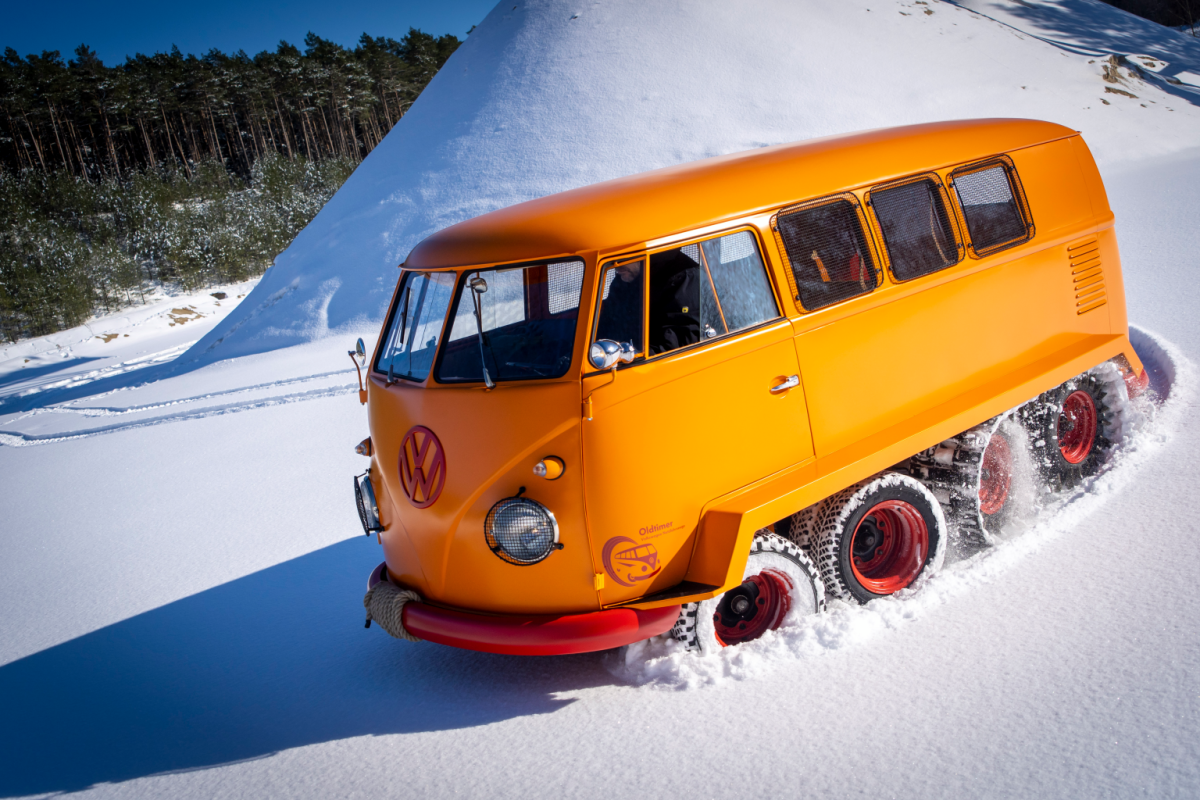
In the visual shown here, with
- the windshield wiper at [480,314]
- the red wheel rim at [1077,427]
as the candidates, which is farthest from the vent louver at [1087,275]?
the windshield wiper at [480,314]

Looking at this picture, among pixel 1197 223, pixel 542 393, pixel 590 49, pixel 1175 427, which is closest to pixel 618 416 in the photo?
pixel 542 393

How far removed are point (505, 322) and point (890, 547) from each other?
2655mm

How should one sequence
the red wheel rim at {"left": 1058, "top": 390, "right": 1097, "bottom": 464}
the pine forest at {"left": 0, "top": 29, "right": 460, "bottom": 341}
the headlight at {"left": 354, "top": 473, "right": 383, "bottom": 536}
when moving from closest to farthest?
the headlight at {"left": 354, "top": 473, "right": 383, "bottom": 536} < the red wheel rim at {"left": 1058, "top": 390, "right": 1097, "bottom": 464} < the pine forest at {"left": 0, "top": 29, "right": 460, "bottom": 341}

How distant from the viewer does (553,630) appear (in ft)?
10.8

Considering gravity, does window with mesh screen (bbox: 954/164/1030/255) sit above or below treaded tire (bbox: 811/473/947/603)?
above

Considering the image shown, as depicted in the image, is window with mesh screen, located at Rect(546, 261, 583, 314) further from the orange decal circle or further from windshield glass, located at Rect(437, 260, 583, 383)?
the orange decal circle

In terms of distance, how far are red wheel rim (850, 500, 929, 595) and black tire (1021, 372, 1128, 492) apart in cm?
129

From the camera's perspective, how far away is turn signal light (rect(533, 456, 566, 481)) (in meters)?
3.23

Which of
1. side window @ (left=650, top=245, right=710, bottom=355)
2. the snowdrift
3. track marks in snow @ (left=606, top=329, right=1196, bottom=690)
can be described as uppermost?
the snowdrift

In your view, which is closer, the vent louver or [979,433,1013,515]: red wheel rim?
[979,433,1013,515]: red wheel rim

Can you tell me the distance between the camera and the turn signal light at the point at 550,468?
3229 mm

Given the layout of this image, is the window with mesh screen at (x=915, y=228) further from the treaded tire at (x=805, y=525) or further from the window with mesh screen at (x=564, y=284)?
the window with mesh screen at (x=564, y=284)

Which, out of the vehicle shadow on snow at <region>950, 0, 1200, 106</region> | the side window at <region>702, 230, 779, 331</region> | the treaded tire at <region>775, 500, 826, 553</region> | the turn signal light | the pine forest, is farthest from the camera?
the pine forest

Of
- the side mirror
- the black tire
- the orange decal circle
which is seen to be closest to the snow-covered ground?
the black tire
